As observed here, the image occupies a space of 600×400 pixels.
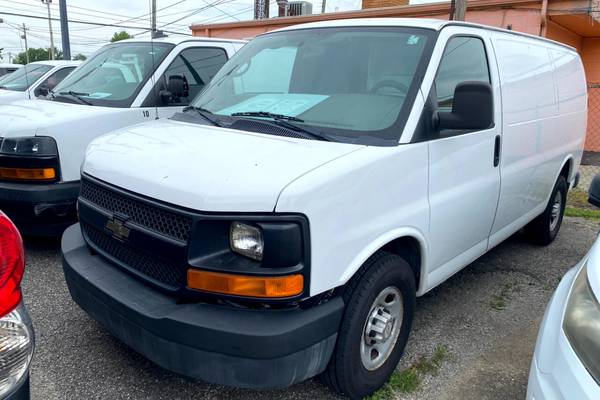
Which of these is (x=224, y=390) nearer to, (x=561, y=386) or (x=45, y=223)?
(x=561, y=386)

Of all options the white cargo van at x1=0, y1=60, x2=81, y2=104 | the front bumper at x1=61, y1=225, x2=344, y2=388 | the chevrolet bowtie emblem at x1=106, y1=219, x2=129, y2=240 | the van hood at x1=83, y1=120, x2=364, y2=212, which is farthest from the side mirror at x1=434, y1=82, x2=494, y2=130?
the white cargo van at x1=0, y1=60, x2=81, y2=104

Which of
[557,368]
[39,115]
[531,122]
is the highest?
[531,122]

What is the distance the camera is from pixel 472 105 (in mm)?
2799

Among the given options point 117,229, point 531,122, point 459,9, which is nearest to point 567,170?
point 531,122

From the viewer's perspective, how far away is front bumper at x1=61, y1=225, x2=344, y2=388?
2152mm

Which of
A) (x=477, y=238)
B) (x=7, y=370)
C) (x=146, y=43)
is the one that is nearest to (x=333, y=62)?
(x=477, y=238)

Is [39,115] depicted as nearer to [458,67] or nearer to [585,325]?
[458,67]


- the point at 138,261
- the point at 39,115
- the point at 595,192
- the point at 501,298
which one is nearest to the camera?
the point at 138,261

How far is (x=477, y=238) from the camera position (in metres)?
3.62

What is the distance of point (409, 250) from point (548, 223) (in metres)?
2.93

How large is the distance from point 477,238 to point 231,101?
1.98 meters

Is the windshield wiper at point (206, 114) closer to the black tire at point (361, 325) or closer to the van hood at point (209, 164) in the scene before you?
the van hood at point (209, 164)

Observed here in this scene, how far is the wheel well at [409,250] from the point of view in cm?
286

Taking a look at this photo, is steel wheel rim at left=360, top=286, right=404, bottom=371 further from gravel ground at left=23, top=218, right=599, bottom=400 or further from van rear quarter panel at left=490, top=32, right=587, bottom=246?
van rear quarter panel at left=490, top=32, right=587, bottom=246
